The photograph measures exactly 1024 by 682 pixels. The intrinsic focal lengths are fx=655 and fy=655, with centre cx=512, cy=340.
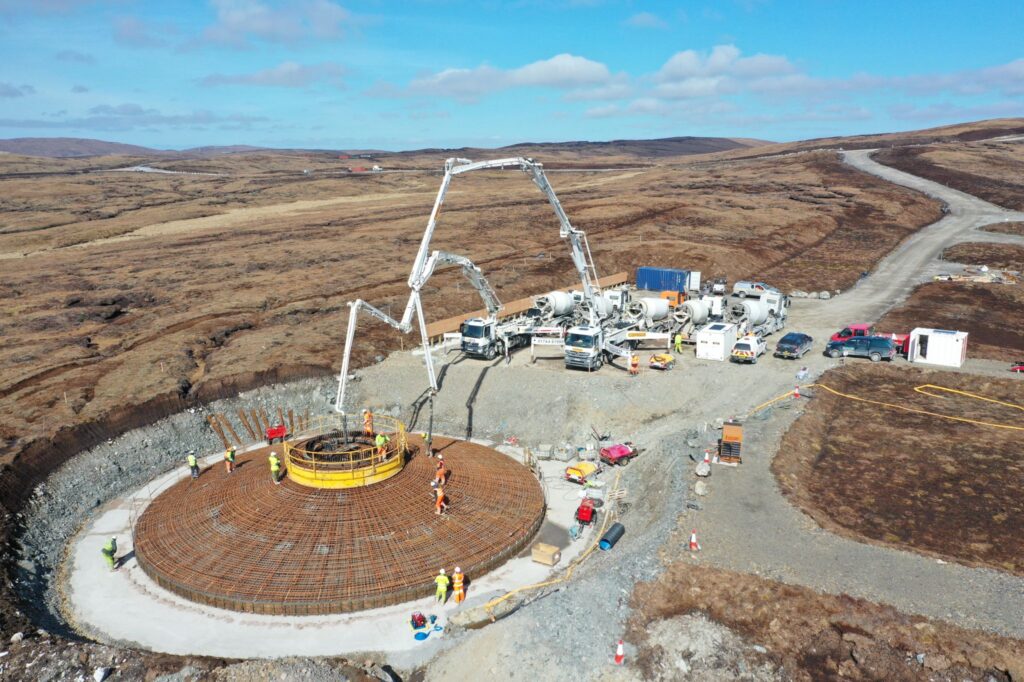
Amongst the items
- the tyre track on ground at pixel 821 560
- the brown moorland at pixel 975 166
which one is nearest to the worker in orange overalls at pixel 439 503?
the tyre track on ground at pixel 821 560

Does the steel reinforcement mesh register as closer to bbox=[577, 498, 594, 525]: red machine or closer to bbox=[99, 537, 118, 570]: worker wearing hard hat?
bbox=[99, 537, 118, 570]: worker wearing hard hat

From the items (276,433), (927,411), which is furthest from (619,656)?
(927,411)

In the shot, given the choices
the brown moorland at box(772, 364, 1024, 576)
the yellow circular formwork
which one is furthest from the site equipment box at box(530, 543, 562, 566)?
the brown moorland at box(772, 364, 1024, 576)

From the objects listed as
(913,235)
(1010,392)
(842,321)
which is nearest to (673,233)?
(913,235)

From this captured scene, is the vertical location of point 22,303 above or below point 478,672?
above

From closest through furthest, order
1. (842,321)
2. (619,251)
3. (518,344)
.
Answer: (518,344) < (842,321) < (619,251)

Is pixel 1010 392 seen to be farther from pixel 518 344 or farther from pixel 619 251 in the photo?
pixel 619 251
